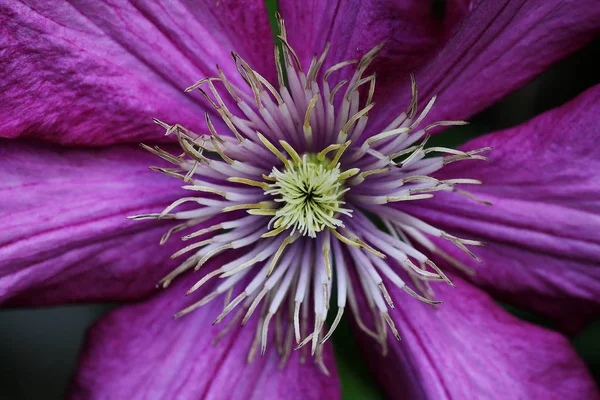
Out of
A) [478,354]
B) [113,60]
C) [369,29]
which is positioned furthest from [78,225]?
[478,354]

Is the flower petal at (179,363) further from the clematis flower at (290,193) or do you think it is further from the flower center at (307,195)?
the flower center at (307,195)

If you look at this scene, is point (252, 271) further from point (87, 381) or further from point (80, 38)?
point (80, 38)

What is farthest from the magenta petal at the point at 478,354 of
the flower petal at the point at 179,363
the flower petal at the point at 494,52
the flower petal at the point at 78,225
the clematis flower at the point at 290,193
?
the flower petal at the point at 78,225

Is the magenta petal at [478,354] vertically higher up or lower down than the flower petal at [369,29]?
lower down

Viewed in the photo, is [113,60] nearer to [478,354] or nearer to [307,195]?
[307,195]

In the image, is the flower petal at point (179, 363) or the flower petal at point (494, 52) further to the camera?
the flower petal at point (179, 363)

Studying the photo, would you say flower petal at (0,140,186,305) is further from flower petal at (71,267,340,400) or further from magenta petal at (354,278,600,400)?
magenta petal at (354,278,600,400)

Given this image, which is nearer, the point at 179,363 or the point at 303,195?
the point at 303,195
